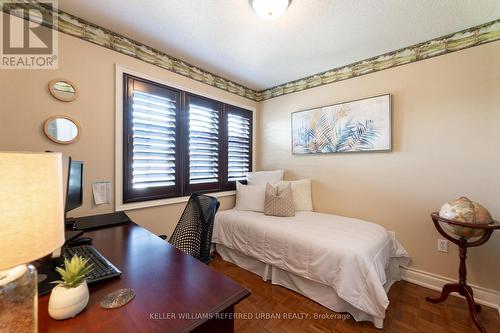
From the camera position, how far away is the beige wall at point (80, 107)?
150 centimetres

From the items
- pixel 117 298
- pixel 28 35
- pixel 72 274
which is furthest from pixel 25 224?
pixel 28 35

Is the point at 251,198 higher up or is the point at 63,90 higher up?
the point at 63,90

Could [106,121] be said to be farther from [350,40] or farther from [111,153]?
[350,40]

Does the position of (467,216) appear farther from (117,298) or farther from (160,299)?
(117,298)

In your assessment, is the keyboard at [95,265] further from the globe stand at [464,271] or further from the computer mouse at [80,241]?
the globe stand at [464,271]

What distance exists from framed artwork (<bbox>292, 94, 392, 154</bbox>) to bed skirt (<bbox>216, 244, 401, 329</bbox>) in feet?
4.33

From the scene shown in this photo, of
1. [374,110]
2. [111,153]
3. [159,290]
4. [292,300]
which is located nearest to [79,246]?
[159,290]

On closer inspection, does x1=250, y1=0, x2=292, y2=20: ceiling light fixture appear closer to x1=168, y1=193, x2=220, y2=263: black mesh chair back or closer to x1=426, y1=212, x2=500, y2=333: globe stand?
x1=168, y1=193, x2=220, y2=263: black mesh chair back

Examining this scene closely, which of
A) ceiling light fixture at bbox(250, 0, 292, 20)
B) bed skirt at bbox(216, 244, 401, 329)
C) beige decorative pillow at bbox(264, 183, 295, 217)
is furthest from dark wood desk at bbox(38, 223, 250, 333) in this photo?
ceiling light fixture at bbox(250, 0, 292, 20)

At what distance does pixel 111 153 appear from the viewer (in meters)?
1.94

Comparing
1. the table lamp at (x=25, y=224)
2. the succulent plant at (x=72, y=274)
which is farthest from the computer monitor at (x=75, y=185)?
the table lamp at (x=25, y=224)

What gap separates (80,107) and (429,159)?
11.0ft

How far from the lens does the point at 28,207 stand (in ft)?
1.54

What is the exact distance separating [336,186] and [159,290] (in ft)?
7.84
